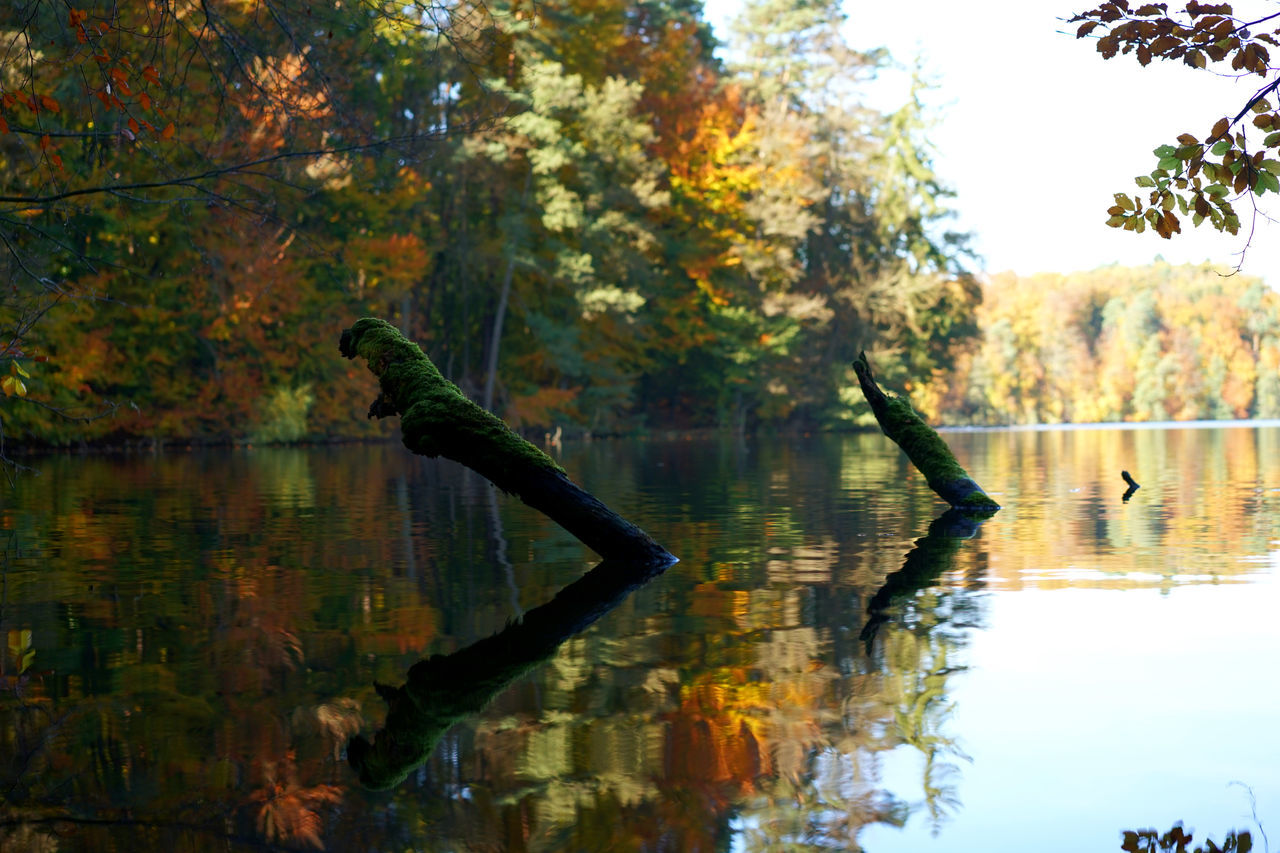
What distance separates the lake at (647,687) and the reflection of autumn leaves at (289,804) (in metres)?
0.01

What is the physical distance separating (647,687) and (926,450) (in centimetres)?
1255

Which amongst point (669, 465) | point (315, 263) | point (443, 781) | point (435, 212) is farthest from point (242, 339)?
point (443, 781)

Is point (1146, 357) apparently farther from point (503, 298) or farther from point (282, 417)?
point (282, 417)

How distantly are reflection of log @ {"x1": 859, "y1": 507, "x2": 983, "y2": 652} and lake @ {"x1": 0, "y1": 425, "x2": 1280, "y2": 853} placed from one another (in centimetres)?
7

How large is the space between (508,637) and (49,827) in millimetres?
3924

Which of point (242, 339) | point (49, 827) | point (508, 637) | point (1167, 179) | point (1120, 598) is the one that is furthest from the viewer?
point (242, 339)

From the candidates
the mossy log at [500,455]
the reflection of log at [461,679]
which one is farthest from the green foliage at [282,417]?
the reflection of log at [461,679]

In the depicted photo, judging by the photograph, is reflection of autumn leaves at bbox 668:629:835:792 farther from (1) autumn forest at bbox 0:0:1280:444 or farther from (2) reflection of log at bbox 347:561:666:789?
(1) autumn forest at bbox 0:0:1280:444

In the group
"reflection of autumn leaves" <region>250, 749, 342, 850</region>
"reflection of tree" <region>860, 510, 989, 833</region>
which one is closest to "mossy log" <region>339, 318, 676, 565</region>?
"reflection of tree" <region>860, 510, 989, 833</region>

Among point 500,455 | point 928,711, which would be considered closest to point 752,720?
point 928,711

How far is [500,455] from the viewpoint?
11750mm

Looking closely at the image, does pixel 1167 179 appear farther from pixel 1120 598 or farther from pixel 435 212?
pixel 435 212

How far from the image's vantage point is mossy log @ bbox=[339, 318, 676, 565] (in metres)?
11.8

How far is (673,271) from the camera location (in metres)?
57.2
